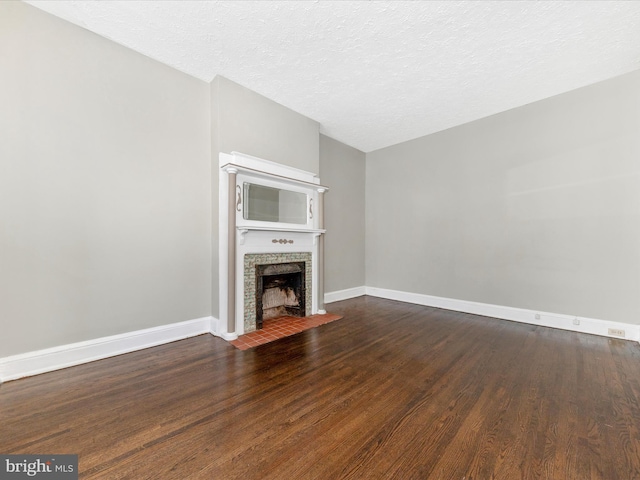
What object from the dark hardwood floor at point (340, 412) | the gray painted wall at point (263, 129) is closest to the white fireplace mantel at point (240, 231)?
the gray painted wall at point (263, 129)

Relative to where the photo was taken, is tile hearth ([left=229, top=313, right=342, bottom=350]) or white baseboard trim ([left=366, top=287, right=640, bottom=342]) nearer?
tile hearth ([left=229, top=313, right=342, bottom=350])

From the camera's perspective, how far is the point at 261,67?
2.67 metres

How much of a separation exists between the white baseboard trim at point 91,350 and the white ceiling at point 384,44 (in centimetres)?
281

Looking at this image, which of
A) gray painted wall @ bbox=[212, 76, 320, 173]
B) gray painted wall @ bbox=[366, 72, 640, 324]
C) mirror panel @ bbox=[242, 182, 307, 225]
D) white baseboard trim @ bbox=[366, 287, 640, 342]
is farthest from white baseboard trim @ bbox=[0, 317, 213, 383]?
gray painted wall @ bbox=[366, 72, 640, 324]

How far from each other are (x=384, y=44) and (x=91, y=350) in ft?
12.7

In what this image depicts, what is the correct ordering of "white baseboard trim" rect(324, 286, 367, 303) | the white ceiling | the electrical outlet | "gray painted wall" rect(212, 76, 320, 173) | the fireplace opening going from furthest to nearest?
"white baseboard trim" rect(324, 286, 367, 303)
the fireplace opening
"gray painted wall" rect(212, 76, 320, 173)
the electrical outlet
the white ceiling

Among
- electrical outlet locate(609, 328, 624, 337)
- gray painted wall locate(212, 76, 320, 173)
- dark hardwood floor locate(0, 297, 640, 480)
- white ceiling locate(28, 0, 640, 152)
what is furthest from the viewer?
gray painted wall locate(212, 76, 320, 173)

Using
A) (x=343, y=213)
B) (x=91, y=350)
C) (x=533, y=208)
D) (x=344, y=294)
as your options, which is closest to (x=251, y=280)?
(x=91, y=350)

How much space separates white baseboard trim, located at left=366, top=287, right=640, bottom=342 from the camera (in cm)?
281

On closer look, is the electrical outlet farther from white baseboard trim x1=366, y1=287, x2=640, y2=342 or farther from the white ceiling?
the white ceiling

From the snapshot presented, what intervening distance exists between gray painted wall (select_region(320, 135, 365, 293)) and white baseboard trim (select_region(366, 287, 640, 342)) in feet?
3.24

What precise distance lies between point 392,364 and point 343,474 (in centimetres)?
120

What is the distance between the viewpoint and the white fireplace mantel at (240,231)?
2.75 meters

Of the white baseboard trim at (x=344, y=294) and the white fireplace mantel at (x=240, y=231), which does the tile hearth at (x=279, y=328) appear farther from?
the white baseboard trim at (x=344, y=294)
